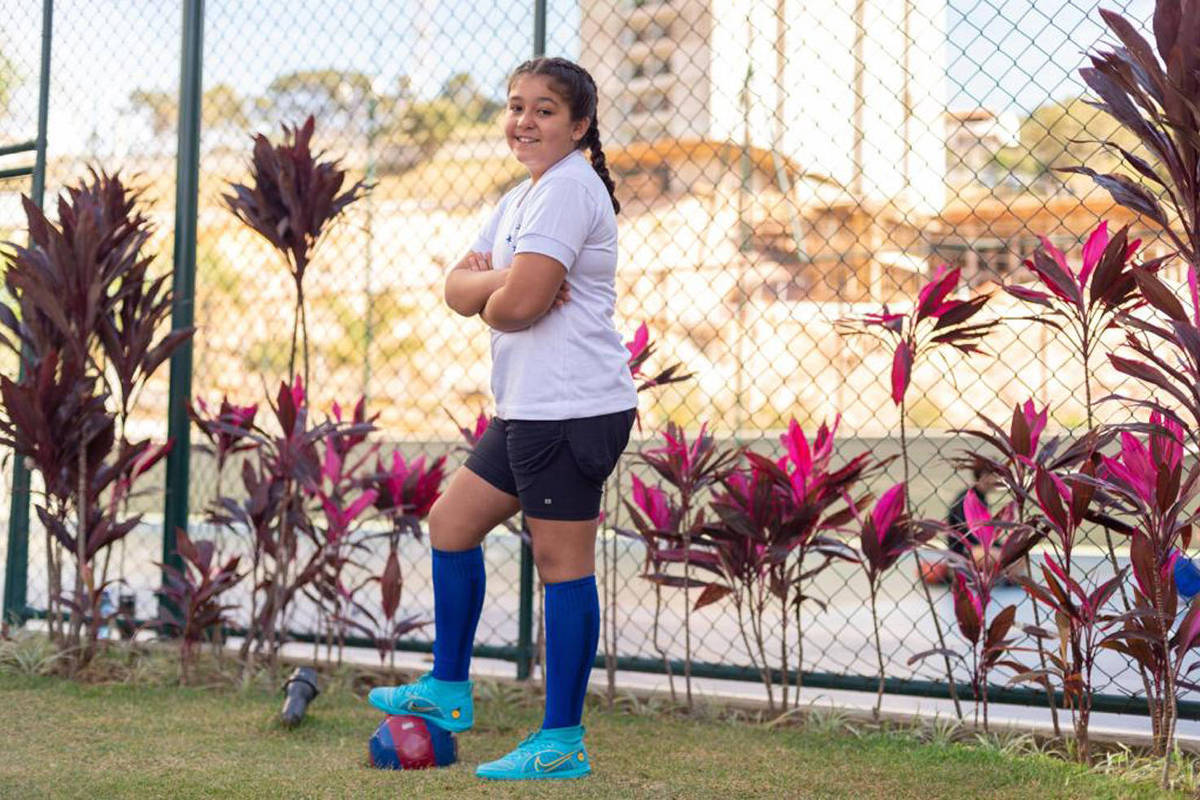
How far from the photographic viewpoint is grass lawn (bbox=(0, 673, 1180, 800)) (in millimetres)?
2338

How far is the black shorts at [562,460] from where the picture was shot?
2316mm

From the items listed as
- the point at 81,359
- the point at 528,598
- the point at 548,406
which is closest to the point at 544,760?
the point at 548,406

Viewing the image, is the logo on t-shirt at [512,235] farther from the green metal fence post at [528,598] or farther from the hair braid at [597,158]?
the green metal fence post at [528,598]

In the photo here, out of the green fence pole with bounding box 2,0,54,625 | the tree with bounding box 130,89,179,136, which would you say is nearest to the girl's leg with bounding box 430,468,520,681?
the green fence pole with bounding box 2,0,54,625

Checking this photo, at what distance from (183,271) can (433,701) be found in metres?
1.94

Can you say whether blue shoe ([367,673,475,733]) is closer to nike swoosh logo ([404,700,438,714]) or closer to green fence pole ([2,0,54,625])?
nike swoosh logo ([404,700,438,714])

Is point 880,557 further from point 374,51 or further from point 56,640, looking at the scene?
point 374,51

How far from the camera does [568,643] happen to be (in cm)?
238

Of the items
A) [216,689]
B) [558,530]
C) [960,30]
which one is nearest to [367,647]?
[216,689]

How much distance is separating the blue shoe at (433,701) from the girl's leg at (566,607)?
0.67ft

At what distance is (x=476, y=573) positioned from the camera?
2.52 m

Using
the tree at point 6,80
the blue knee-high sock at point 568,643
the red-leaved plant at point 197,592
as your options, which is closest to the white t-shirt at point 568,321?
the blue knee-high sock at point 568,643

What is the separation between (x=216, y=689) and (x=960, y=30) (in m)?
2.82

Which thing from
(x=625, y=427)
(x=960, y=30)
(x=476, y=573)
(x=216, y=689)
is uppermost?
(x=960, y=30)
